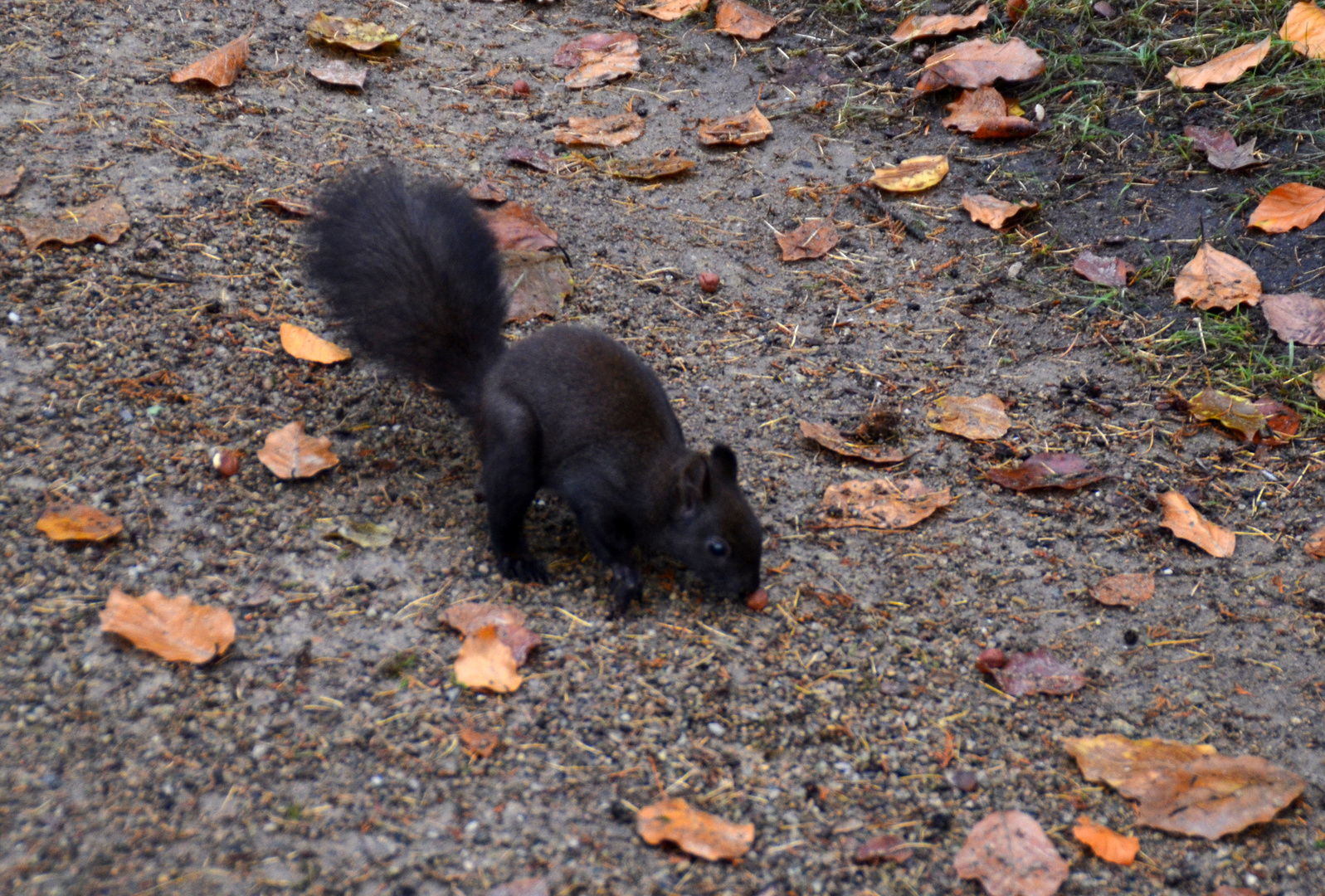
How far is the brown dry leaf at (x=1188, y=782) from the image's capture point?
2383 millimetres

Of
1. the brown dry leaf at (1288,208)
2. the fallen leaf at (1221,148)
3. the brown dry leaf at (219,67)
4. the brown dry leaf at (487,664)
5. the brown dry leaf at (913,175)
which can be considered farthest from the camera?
the brown dry leaf at (913,175)

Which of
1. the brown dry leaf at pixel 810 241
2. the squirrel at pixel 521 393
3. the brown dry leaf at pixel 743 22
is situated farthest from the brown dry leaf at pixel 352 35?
the brown dry leaf at pixel 810 241

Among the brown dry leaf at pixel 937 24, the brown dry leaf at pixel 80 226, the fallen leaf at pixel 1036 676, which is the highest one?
the brown dry leaf at pixel 937 24

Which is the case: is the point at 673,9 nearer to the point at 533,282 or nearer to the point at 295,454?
the point at 533,282

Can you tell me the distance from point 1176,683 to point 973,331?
1.61 metres

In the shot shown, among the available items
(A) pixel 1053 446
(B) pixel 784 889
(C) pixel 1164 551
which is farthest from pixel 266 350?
(C) pixel 1164 551

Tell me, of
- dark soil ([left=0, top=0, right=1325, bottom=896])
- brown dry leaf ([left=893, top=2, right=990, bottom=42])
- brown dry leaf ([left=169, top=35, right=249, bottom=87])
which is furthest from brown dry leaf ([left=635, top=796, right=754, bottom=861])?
brown dry leaf ([left=893, top=2, right=990, bottom=42])

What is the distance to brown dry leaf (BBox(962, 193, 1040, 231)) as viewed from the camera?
14.1 ft

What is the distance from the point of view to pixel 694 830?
2.26 metres

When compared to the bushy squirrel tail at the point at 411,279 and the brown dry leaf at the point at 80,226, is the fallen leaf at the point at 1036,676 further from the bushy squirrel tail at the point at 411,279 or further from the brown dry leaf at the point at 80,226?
the brown dry leaf at the point at 80,226

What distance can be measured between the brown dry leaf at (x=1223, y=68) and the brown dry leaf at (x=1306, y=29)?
0.38ft

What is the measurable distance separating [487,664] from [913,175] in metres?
2.98

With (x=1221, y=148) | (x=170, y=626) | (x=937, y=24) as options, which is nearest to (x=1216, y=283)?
(x=1221, y=148)

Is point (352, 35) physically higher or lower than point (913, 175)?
higher
